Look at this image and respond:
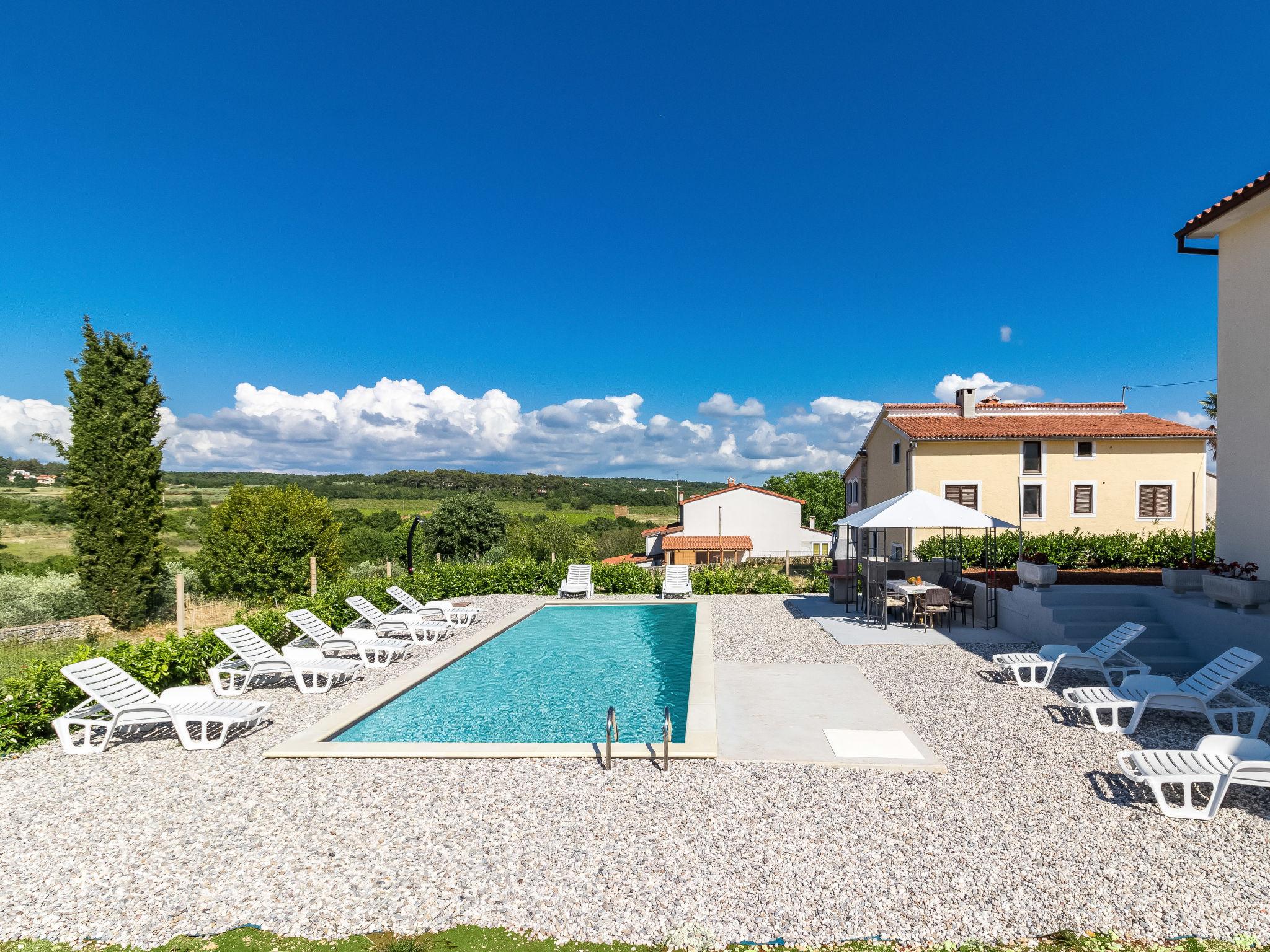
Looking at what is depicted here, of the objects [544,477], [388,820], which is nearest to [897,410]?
[388,820]

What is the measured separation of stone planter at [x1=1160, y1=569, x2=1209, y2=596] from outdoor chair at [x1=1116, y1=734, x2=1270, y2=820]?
5587mm

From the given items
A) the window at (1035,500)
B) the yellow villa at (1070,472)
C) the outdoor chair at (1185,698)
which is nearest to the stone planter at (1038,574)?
the outdoor chair at (1185,698)

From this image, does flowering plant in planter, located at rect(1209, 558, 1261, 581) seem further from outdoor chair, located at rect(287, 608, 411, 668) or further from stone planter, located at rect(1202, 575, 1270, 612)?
outdoor chair, located at rect(287, 608, 411, 668)

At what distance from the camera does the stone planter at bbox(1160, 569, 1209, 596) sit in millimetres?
9578

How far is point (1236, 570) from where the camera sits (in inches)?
356

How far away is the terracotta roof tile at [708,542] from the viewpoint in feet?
136

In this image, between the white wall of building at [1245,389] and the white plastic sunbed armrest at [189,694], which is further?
the white wall of building at [1245,389]

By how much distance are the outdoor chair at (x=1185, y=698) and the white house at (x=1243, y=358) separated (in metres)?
3.46

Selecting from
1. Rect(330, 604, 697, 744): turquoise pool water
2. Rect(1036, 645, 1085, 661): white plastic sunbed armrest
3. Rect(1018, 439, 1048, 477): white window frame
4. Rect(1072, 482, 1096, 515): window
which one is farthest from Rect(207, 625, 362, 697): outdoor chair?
Rect(1072, 482, 1096, 515): window

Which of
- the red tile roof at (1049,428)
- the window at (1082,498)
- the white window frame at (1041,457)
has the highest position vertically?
the red tile roof at (1049,428)

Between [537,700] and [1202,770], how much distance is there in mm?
7073

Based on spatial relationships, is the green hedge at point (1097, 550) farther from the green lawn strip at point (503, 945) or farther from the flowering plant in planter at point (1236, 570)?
the green lawn strip at point (503, 945)

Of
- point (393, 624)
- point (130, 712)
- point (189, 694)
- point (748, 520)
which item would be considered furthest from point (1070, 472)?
point (130, 712)

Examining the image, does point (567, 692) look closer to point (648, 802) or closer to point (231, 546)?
point (648, 802)
